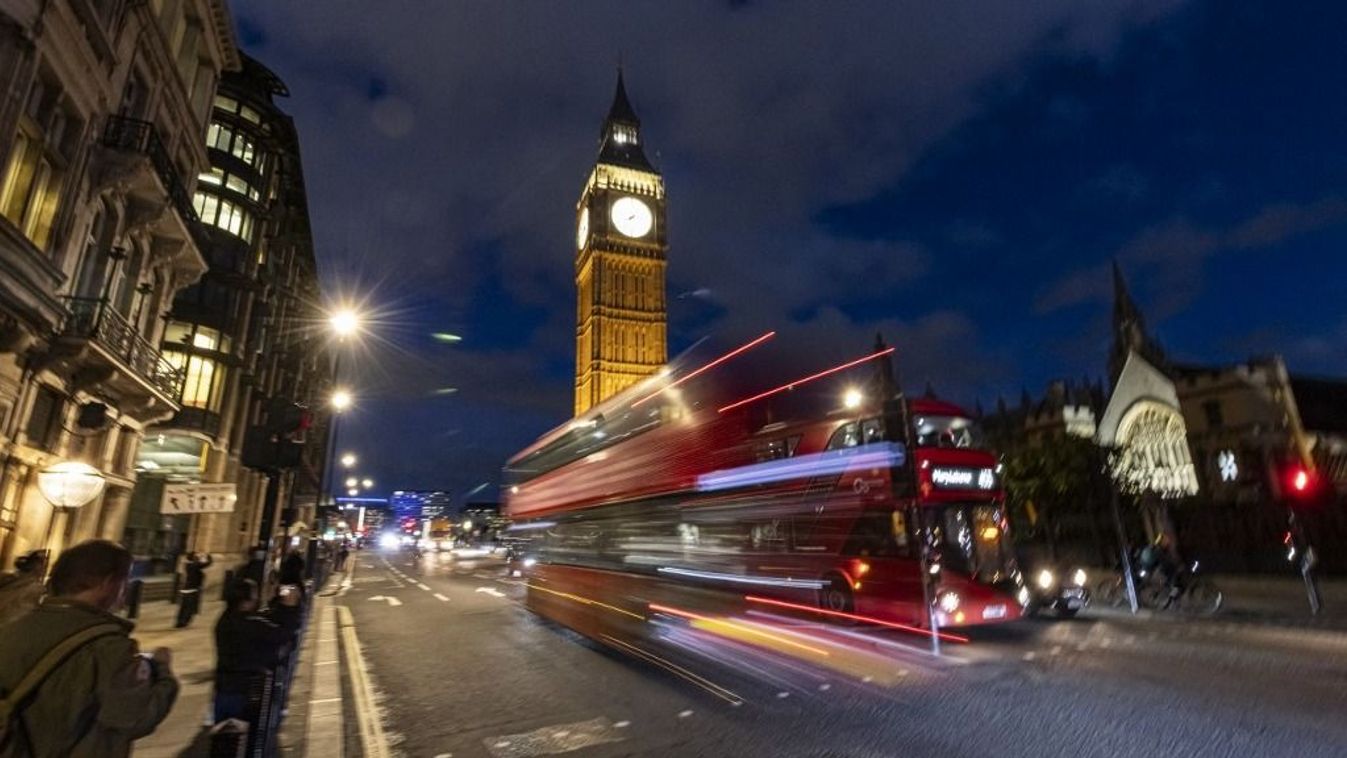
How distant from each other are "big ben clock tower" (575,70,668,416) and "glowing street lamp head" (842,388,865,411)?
75.8 meters

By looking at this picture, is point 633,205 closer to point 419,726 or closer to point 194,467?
point 194,467

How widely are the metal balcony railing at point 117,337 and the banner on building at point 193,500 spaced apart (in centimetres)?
418

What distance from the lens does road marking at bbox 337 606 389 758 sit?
21.5 ft

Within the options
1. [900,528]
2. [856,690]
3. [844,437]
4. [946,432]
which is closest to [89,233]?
[844,437]

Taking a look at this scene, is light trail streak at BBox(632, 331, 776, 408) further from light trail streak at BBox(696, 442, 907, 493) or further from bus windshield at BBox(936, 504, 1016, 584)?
bus windshield at BBox(936, 504, 1016, 584)

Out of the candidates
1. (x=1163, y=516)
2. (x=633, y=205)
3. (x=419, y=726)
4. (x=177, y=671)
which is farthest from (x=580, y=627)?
(x=633, y=205)

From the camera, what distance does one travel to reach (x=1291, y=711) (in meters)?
6.70

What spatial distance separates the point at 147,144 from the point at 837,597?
19150 millimetres

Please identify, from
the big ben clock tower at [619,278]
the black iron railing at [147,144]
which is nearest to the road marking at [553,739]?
the black iron railing at [147,144]

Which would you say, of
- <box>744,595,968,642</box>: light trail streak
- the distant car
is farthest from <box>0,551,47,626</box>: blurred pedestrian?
the distant car

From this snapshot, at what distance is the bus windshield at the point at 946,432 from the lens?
1251 cm

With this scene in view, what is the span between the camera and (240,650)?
5336 mm

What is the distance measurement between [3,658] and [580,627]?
10.7m

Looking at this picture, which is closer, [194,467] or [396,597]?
[396,597]
